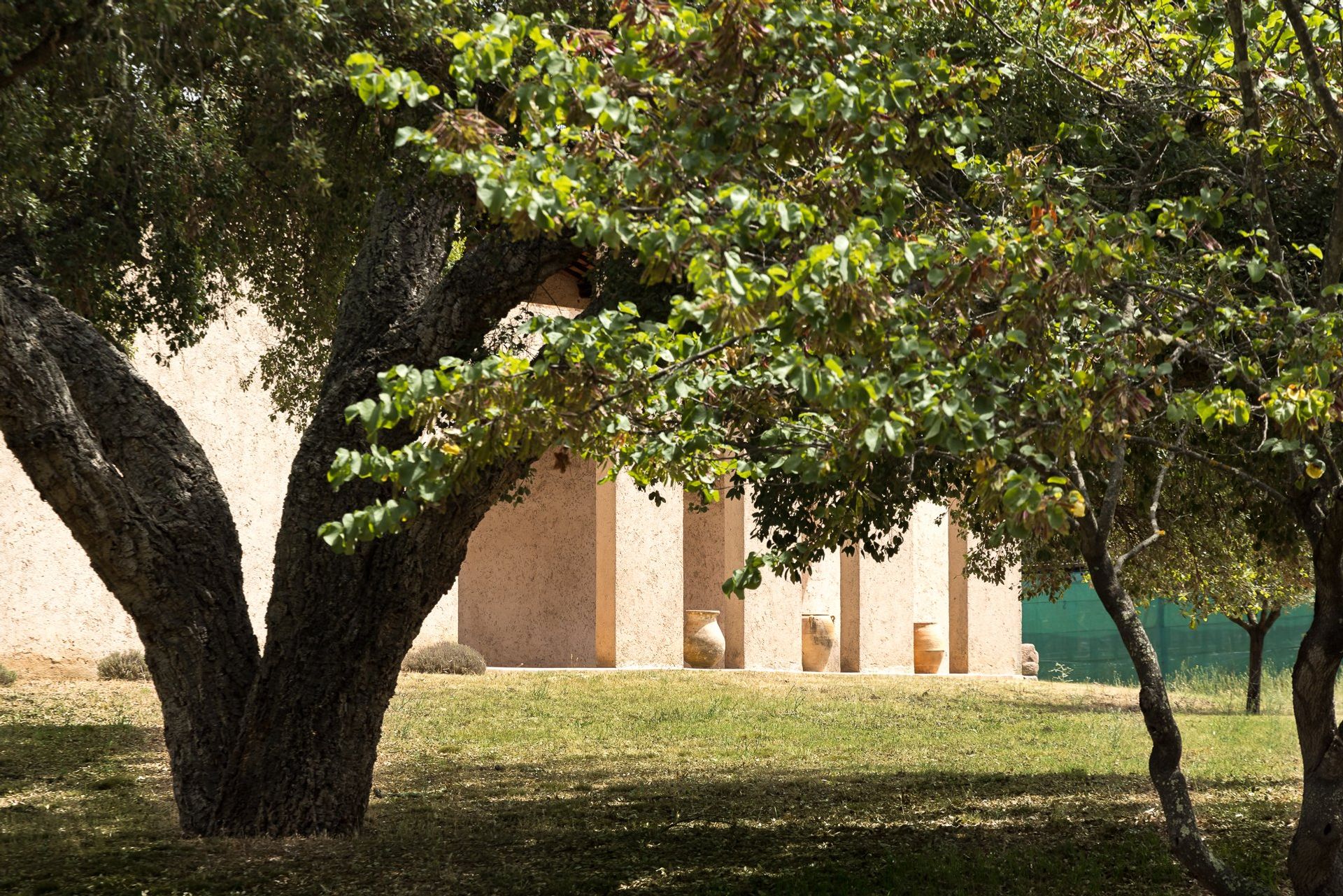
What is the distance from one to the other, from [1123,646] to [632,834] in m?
19.2

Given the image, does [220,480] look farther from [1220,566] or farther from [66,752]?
[1220,566]

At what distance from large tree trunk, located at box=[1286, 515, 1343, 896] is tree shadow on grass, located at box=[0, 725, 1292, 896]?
1411 mm

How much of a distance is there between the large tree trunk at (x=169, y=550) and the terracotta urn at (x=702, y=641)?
50.6ft

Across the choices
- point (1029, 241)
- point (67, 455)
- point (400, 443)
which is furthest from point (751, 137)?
point (67, 455)

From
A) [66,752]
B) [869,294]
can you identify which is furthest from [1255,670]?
[869,294]

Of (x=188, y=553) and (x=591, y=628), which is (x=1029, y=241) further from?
(x=591, y=628)

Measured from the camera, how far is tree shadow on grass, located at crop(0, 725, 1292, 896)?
23.5 feet

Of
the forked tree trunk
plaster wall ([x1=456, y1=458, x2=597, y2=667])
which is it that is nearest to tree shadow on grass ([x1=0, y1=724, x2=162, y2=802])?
the forked tree trunk

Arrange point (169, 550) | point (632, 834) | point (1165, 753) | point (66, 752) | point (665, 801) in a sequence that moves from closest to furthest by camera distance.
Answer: point (1165, 753)
point (169, 550)
point (632, 834)
point (665, 801)
point (66, 752)

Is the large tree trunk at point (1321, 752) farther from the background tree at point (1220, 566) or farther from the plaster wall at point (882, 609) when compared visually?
the plaster wall at point (882, 609)

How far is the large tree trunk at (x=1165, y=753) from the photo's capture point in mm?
5578

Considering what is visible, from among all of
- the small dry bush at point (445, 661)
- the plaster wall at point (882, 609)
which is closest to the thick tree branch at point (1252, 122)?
the small dry bush at point (445, 661)

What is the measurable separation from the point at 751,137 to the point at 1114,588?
2.73 meters

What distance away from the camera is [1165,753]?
5.65 metres
